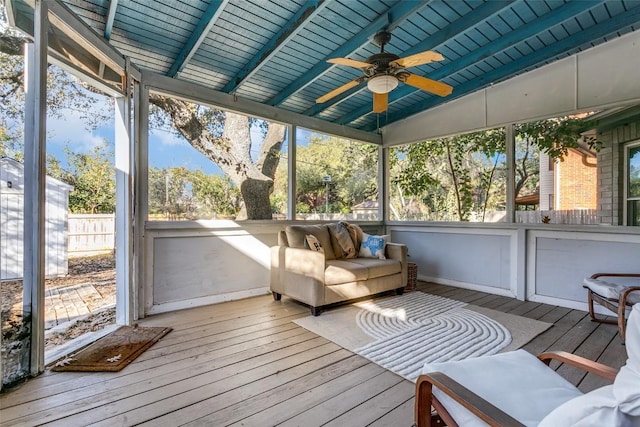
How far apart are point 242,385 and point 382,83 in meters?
2.57

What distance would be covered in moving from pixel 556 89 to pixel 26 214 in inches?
208

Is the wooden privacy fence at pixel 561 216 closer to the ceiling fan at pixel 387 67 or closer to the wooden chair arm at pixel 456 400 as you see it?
the ceiling fan at pixel 387 67

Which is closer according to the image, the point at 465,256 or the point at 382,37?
the point at 382,37

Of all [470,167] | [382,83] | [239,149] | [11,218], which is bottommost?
[11,218]

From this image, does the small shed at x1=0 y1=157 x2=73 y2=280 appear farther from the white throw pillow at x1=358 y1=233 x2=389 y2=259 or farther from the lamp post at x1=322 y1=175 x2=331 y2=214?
the lamp post at x1=322 y1=175 x2=331 y2=214

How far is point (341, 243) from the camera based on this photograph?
4137 millimetres

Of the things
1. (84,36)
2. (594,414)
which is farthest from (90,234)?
(594,414)

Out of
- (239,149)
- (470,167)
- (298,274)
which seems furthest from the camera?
(470,167)

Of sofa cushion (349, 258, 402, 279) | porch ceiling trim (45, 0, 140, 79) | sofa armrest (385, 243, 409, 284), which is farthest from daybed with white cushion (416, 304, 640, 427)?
porch ceiling trim (45, 0, 140, 79)

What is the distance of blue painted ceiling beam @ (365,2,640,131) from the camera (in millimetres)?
2975

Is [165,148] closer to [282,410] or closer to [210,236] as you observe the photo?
[210,236]

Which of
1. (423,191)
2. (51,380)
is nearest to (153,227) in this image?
(51,380)

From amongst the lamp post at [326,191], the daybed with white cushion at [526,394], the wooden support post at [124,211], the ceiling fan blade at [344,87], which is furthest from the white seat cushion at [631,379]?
the lamp post at [326,191]

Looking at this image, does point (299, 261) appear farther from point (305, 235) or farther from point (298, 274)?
point (305, 235)
